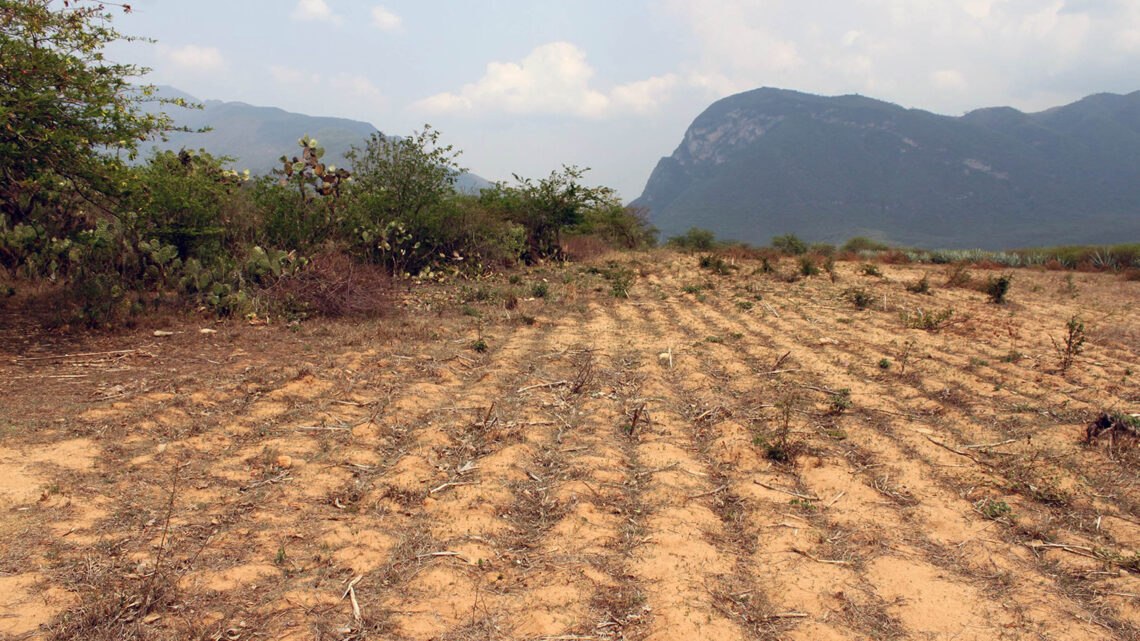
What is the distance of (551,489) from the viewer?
352cm

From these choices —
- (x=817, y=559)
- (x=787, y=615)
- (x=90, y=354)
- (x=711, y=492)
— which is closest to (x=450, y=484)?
(x=711, y=492)

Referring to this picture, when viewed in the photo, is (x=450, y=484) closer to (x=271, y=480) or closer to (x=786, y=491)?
(x=271, y=480)

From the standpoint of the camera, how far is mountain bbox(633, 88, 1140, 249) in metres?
82.8

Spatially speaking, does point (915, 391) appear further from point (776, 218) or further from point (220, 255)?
point (776, 218)

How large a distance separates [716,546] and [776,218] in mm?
104001

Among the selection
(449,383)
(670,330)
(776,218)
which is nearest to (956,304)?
(670,330)

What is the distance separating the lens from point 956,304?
9742 mm

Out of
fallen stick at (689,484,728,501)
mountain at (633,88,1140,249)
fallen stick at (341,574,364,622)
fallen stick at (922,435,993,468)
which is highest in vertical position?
mountain at (633,88,1140,249)

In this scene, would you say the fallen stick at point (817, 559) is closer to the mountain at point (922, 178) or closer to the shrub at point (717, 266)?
the shrub at point (717, 266)

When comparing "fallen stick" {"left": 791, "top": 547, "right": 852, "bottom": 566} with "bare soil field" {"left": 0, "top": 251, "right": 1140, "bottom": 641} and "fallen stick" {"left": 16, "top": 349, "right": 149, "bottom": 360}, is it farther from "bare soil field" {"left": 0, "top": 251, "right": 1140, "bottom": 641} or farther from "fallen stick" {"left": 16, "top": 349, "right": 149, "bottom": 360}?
"fallen stick" {"left": 16, "top": 349, "right": 149, "bottom": 360}

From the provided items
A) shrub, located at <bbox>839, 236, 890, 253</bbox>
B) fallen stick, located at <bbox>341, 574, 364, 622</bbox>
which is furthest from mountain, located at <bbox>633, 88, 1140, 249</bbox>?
fallen stick, located at <bbox>341, 574, 364, 622</bbox>

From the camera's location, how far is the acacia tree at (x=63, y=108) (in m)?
4.99

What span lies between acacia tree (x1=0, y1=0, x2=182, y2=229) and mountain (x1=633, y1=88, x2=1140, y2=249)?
80633 millimetres

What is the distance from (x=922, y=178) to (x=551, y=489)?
399 feet
